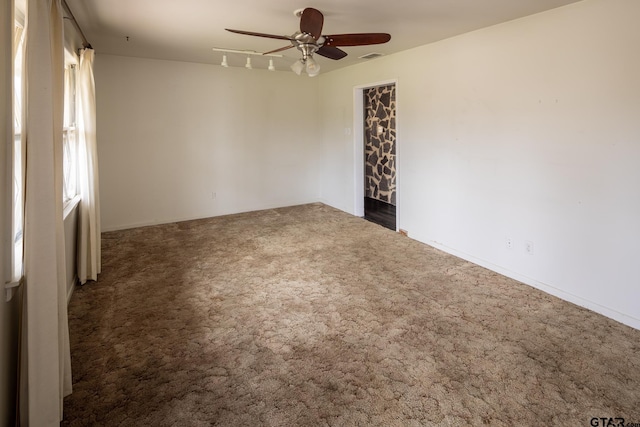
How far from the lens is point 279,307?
302 cm

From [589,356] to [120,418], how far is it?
9.12 feet

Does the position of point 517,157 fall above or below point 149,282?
above

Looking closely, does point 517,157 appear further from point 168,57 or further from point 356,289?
point 168,57

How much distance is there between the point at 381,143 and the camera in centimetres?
719

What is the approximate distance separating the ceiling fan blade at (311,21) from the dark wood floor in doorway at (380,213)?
3.28 meters

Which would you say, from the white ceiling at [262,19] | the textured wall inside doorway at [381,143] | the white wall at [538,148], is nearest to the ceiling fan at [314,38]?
the white ceiling at [262,19]

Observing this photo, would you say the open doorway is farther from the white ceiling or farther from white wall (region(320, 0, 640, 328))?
the white ceiling

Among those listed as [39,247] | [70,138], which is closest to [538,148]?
[39,247]

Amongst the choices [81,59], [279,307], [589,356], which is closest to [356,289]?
[279,307]

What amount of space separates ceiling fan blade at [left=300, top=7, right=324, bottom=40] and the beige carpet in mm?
2149

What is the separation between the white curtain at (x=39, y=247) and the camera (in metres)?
1.60

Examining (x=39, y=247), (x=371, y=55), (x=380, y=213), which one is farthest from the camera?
(x=380, y=213)

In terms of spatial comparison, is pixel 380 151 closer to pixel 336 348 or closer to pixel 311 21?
pixel 311 21

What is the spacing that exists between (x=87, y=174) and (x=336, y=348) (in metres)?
2.85
